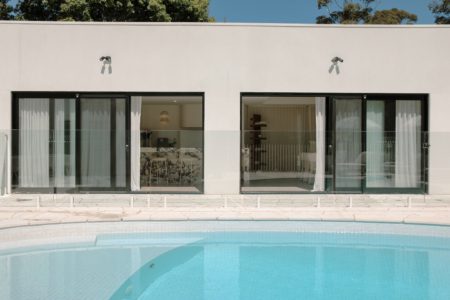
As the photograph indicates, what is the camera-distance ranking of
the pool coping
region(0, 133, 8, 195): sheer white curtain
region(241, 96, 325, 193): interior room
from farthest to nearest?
1. region(241, 96, 325, 193): interior room
2. region(0, 133, 8, 195): sheer white curtain
3. the pool coping

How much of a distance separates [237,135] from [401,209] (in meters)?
3.67

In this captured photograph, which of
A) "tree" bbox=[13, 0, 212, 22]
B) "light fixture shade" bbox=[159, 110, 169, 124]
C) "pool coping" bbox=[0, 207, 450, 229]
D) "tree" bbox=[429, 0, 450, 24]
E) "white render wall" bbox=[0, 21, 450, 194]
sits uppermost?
"tree" bbox=[429, 0, 450, 24]

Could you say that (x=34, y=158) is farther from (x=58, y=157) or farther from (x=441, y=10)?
(x=441, y=10)

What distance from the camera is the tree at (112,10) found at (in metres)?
21.6

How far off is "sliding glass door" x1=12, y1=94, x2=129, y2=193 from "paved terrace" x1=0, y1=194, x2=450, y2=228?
1.59 ft

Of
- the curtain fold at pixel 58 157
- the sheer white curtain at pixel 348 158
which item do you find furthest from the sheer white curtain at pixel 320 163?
the curtain fold at pixel 58 157

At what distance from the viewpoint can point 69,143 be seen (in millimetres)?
11383

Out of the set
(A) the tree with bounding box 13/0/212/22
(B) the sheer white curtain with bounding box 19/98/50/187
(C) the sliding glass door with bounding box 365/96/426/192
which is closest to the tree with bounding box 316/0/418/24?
(A) the tree with bounding box 13/0/212/22

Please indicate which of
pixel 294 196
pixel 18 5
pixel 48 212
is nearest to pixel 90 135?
pixel 48 212

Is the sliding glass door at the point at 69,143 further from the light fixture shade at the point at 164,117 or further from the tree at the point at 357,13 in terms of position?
the tree at the point at 357,13

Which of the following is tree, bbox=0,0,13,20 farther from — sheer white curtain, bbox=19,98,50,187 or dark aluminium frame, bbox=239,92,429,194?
dark aluminium frame, bbox=239,92,429,194

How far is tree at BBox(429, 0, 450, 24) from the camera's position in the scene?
88.1ft

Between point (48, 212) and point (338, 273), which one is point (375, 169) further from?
point (48, 212)

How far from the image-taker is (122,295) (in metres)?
5.47
